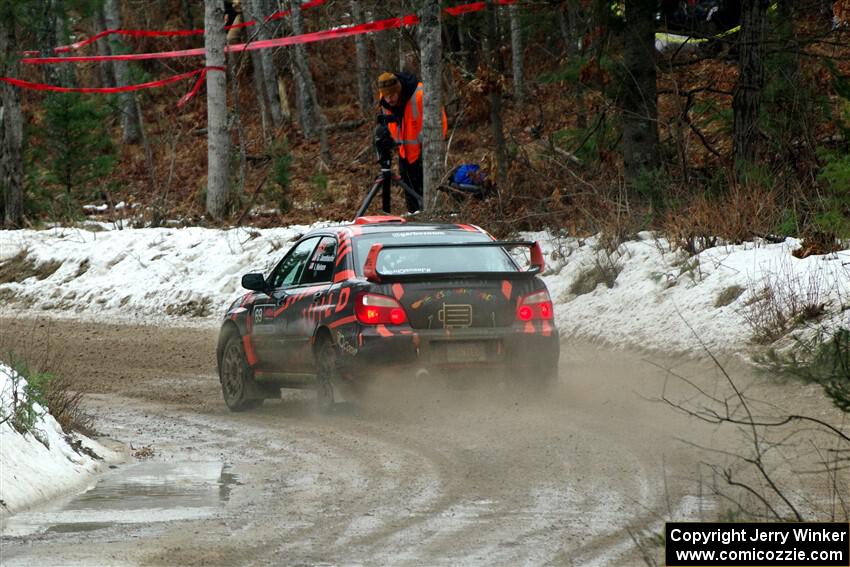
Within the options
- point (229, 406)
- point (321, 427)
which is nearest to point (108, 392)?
point (229, 406)

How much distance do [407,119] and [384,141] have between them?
899mm

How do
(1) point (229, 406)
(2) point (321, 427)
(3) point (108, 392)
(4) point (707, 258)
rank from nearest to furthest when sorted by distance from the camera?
(2) point (321, 427)
(1) point (229, 406)
(3) point (108, 392)
(4) point (707, 258)

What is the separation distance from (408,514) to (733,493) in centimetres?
176

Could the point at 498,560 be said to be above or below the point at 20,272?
above

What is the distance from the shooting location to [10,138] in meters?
27.4

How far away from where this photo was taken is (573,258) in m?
17.9


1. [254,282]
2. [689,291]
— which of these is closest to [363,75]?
[689,291]

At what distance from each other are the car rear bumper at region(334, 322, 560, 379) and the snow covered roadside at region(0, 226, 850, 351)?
4.58ft

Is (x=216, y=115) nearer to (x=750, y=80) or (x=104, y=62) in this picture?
(x=750, y=80)

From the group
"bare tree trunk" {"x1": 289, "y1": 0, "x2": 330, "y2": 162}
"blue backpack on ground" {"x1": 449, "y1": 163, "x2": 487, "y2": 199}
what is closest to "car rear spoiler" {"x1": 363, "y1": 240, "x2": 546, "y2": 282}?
"blue backpack on ground" {"x1": 449, "y1": 163, "x2": 487, "y2": 199}

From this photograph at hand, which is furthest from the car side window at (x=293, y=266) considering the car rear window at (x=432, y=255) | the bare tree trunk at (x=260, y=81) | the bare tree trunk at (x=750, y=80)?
the bare tree trunk at (x=260, y=81)

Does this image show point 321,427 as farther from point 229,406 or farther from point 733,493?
point 733,493

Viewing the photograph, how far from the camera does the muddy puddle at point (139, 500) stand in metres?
6.90

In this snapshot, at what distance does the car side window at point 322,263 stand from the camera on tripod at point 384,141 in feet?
28.4
